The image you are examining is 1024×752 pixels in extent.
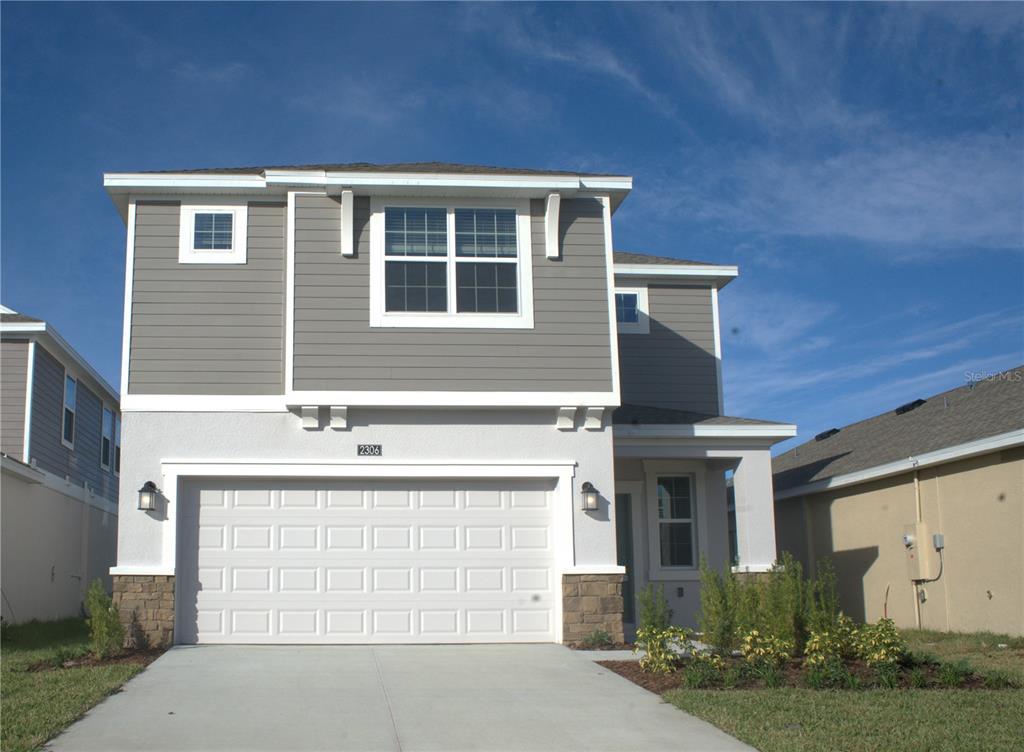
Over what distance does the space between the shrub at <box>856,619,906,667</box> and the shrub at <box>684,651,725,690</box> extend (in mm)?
1419

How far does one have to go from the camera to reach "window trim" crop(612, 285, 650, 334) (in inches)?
682

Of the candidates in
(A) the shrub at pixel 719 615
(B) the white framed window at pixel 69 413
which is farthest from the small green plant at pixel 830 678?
(B) the white framed window at pixel 69 413

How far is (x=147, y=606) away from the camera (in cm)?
1206

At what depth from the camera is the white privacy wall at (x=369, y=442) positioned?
12.3 metres

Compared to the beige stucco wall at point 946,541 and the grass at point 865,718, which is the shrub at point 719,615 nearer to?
the grass at point 865,718

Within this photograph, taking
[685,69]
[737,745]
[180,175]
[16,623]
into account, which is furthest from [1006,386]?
[16,623]

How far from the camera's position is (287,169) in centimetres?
1327

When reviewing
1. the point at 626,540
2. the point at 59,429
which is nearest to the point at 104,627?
the point at 626,540

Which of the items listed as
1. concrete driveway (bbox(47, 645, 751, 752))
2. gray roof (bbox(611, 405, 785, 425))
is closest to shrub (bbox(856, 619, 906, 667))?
concrete driveway (bbox(47, 645, 751, 752))

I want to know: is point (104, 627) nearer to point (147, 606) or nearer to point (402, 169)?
point (147, 606)

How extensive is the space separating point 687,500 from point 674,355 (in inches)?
102

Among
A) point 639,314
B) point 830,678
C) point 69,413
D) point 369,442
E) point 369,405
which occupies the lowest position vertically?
point 830,678

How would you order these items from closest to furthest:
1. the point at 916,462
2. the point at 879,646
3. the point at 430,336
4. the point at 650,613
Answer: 1. the point at 879,646
2. the point at 650,613
3. the point at 430,336
4. the point at 916,462

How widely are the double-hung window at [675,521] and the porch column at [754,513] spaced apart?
1.40 metres
